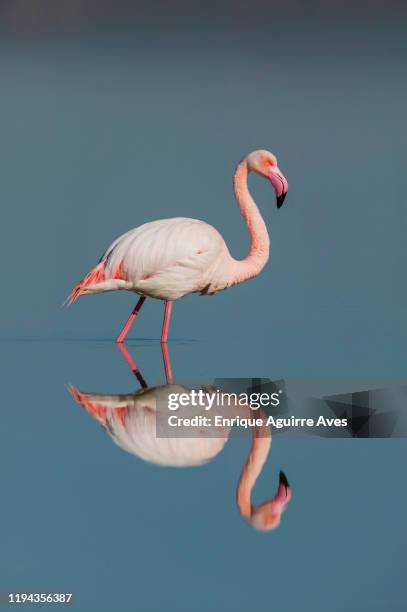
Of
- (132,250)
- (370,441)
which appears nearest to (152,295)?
(132,250)

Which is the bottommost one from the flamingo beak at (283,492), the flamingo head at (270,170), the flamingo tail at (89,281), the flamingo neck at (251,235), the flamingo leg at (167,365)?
the flamingo beak at (283,492)

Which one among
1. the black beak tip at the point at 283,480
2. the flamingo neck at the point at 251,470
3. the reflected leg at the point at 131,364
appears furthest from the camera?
the reflected leg at the point at 131,364

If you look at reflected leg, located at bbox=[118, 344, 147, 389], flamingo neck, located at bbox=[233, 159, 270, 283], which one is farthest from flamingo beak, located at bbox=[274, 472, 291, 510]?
flamingo neck, located at bbox=[233, 159, 270, 283]

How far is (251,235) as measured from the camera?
17.1 ft

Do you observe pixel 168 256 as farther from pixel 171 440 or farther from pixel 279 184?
pixel 171 440

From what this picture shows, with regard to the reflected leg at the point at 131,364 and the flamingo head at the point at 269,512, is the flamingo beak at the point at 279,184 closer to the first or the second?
the reflected leg at the point at 131,364

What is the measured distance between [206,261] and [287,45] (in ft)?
9.61

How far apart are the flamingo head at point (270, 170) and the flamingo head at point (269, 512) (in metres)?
3.04

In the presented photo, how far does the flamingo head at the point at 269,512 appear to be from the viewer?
6.78 ft

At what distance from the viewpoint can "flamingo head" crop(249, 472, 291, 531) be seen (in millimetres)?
2066

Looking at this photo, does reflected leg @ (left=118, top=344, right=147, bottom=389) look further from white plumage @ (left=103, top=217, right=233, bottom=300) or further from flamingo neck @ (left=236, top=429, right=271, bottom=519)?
flamingo neck @ (left=236, top=429, right=271, bottom=519)

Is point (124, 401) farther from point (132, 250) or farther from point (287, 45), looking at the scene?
point (287, 45)

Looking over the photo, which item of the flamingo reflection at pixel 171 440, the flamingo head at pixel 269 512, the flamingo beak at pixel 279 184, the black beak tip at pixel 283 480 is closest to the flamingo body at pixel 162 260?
the flamingo beak at pixel 279 184

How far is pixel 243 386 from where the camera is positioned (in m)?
3.86
